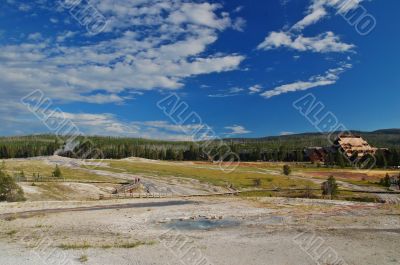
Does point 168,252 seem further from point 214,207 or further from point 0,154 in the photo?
point 0,154

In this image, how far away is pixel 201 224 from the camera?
4038 centimetres

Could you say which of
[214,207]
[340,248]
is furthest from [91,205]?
[340,248]

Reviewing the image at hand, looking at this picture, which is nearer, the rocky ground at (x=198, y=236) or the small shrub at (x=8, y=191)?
the rocky ground at (x=198, y=236)

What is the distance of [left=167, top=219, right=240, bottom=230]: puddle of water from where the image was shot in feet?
126

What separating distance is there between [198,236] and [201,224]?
24.1ft

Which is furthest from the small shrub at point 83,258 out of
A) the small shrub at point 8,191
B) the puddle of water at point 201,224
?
the small shrub at point 8,191

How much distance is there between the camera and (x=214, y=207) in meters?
54.9

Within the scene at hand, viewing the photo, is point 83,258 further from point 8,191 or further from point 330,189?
Answer: point 330,189

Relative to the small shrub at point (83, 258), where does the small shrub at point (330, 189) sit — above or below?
above

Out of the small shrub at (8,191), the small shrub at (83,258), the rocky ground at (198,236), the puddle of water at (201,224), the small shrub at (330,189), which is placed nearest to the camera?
the small shrub at (83,258)

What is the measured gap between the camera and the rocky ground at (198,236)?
25312 mm

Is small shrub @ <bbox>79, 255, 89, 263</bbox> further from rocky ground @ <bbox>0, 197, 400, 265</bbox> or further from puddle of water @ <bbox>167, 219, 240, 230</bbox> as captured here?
puddle of water @ <bbox>167, 219, 240, 230</bbox>

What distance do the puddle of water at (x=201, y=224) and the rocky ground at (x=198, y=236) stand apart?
9cm

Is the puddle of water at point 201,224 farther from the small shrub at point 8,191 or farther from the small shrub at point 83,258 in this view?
the small shrub at point 8,191
